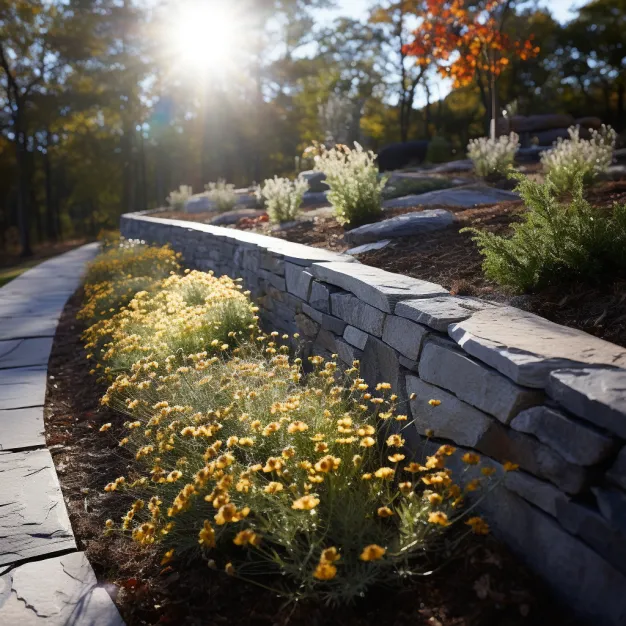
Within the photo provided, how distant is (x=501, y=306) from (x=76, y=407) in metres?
2.89

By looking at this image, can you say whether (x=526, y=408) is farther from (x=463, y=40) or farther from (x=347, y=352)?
(x=463, y=40)

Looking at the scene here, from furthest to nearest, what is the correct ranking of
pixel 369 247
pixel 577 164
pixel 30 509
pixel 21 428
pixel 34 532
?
pixel 577 164 → pixel 369 247 → pixel 21 428 → pixel 30 509 → pixel 34 532

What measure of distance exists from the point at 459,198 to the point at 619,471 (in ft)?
17.3

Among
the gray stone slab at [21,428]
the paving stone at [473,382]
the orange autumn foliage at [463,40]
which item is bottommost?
the gray stone slab at [21,428]

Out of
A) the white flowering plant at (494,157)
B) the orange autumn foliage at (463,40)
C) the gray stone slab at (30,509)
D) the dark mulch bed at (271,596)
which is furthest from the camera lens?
the orange autumn foliage at (463,40)

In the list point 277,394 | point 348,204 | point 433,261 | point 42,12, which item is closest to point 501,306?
point 277,394

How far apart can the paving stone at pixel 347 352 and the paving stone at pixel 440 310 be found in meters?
0.49

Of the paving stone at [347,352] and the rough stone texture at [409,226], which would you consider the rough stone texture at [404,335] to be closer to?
the paving stone at [347,352]

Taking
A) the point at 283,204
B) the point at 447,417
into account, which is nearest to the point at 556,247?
the point at 447,417

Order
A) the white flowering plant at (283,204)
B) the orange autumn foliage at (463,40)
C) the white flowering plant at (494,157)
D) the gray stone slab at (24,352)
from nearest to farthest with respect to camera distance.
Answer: the gray stone slab at (24,352) → the white flowering plant at (283,204) → the white flowering plant at (494,157) → the orange autumn foliage at (463,40)

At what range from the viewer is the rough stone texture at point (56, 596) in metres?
1.93

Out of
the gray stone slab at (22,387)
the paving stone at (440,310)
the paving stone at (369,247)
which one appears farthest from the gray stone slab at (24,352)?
the paving stone at (440,310)

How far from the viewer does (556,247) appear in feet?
9.29

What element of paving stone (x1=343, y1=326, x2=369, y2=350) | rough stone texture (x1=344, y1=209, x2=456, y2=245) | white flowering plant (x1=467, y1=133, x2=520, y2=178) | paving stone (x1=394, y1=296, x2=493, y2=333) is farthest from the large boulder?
paving stone (x1=394, y1=296, x2=493, y2=333)
